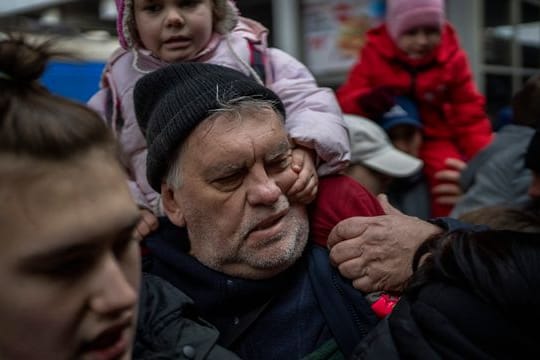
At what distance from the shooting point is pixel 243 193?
1805 millimetres

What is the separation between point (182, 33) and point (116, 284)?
120 cm

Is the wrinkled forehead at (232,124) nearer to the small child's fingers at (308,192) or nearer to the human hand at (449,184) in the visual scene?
the small child's fingers at (308,192)

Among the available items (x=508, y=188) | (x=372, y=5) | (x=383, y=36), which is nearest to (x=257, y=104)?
(x=508, y=188)

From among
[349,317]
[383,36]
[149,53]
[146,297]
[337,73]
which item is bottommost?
[337,73]

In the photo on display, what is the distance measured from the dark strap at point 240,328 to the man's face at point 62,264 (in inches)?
28.3

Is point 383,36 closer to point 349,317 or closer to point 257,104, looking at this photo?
point 257,104

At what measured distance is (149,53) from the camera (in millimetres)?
2141

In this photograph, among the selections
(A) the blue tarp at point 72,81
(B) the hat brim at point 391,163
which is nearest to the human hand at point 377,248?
→ (B) the hat brim at point 391,163

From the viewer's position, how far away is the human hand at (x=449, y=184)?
3.46m

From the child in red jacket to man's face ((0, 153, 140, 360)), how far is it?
2606 millimetres

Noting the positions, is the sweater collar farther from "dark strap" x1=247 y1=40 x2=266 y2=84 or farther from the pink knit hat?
the pink knit hat

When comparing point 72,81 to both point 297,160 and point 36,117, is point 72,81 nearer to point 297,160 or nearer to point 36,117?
point 297,160

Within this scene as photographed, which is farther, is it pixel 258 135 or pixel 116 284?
pixel 258 135

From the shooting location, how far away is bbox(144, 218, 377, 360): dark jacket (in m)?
1.74
